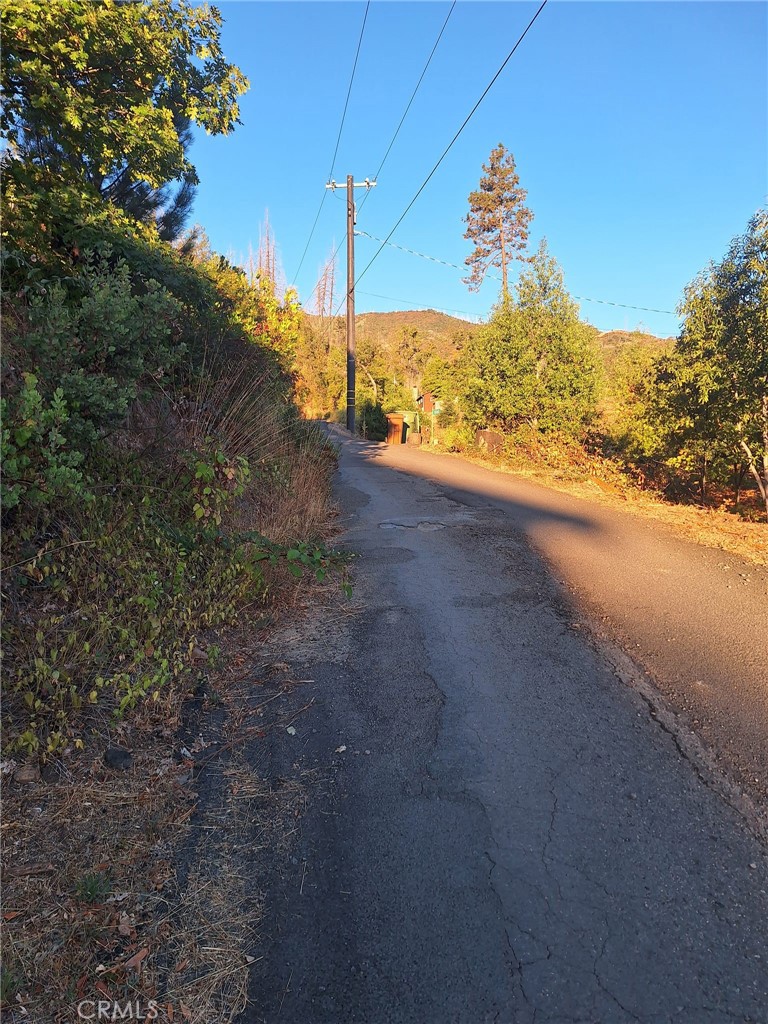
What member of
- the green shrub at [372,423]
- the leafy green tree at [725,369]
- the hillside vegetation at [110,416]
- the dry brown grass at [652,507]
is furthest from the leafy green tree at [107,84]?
the green shrub at [372,423]

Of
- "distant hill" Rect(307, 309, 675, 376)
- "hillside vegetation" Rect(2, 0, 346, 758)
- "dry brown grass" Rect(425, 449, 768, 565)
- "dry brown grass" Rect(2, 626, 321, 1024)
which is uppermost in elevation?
"distant hill" Rect(307, 309, 675, 376)

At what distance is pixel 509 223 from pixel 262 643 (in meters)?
34.6

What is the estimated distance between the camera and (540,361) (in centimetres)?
1480

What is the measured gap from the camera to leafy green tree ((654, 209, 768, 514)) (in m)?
6.94

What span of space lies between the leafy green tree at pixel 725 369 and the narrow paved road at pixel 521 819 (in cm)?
341

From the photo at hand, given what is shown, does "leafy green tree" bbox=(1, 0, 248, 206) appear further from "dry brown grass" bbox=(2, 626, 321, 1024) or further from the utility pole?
the utility pole

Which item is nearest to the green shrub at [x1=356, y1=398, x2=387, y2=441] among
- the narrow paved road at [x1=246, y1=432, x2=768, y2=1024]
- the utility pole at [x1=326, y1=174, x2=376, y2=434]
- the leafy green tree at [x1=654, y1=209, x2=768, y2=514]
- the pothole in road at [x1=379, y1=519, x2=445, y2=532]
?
the utility pole at [x1=326, y1=174, x2=376, y2=434]

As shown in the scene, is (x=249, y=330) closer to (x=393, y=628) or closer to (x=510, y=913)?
(x=393, y=628)

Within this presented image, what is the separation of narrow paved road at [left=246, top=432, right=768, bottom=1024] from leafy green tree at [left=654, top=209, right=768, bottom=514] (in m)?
3.41

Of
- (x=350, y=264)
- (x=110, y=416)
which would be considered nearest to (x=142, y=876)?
(x=110, y=416)

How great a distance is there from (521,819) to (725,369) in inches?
283

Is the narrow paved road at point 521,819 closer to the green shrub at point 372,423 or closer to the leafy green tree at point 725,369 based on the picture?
the leafy green tree at point 725,369

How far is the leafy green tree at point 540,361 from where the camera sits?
14.0 metres

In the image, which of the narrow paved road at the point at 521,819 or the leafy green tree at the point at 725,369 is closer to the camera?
the narrow paved road at the point at 521,819
